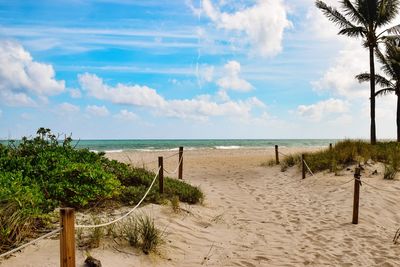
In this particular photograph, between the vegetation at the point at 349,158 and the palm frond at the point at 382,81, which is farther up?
the palm frond at the point at 382,81

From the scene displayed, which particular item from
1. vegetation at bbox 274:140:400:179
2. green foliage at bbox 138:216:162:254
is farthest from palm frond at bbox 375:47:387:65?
green foliage at bbox 138:216:162:254

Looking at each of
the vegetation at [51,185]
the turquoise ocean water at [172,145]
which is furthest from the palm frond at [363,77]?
the turquoise ocean water at [172,145]

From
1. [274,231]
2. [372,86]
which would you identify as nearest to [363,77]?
[372,86]

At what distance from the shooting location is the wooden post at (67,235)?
11.9 ft

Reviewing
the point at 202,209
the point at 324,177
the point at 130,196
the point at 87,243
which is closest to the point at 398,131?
the point at 324,177

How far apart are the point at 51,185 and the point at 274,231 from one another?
4357 millimetres

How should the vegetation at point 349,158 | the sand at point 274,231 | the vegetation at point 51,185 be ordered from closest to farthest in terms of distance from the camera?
the vegetation at point 51,185 → the sand at point 274,231 → the vegetation at point 349,158

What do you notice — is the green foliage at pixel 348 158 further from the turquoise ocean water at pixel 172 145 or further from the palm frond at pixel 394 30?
the turquoise ocean water at pixel 172 145

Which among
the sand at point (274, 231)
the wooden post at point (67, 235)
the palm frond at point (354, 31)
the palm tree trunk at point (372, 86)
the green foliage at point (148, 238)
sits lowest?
the sand at point (274, 231)

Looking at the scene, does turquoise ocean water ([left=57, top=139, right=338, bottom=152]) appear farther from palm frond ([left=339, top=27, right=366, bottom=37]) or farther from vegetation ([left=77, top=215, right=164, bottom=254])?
vegetation ([left=77, top=215, right=164, bottom=254])

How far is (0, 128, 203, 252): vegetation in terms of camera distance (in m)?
5.62

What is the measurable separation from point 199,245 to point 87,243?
194 cm

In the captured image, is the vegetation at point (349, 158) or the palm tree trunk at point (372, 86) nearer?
the vegetation at point (349, 158)

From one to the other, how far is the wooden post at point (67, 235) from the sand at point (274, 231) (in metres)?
1.39
